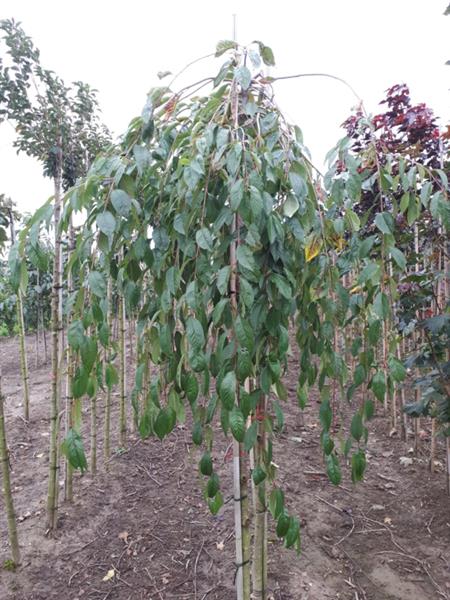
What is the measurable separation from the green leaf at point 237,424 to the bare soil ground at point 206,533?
1.02m

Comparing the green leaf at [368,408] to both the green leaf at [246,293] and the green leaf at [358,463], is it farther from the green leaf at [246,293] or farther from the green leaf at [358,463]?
the green leaf at [246,293]

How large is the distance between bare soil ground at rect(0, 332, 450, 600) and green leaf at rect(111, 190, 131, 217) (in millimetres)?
1230

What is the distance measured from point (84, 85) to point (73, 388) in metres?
2.44

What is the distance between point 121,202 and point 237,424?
47 cm

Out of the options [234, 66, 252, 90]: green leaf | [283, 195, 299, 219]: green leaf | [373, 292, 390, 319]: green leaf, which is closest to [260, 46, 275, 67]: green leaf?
[234, 66, 252, 90]: green leaf

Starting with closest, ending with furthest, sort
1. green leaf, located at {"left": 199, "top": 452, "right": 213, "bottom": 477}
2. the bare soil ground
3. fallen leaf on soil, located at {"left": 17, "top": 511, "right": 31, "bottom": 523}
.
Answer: green leaf, located at {"left": 199, "top": 452, "right": 213, "bottom": 477}
the bare soil ground
fallen leaf on soil, located at {"left": 17, "top": 511, "right": 31, "bottom": 523}

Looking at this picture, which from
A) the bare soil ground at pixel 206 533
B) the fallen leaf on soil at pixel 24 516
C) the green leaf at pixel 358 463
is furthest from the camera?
the fallen leaf on soil at pixel 24 516

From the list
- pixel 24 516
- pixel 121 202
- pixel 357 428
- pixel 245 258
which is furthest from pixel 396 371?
pixel 24 516

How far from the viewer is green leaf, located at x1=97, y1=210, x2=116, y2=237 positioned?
78cm

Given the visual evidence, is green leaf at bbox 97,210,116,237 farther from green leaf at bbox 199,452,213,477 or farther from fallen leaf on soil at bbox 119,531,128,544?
fallen leaf on soil at bbox 119,531,128,544

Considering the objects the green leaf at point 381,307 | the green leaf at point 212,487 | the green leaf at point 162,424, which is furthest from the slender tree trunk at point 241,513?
the green leaf at point 381,307

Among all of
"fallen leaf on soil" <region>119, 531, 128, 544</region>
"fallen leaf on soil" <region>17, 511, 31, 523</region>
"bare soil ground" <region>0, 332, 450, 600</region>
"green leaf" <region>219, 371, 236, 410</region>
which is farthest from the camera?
"fallen leaf on soil" <region>17, 511, 31, 523</region>

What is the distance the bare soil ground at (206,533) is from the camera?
180 cm

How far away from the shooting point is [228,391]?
75 cm
